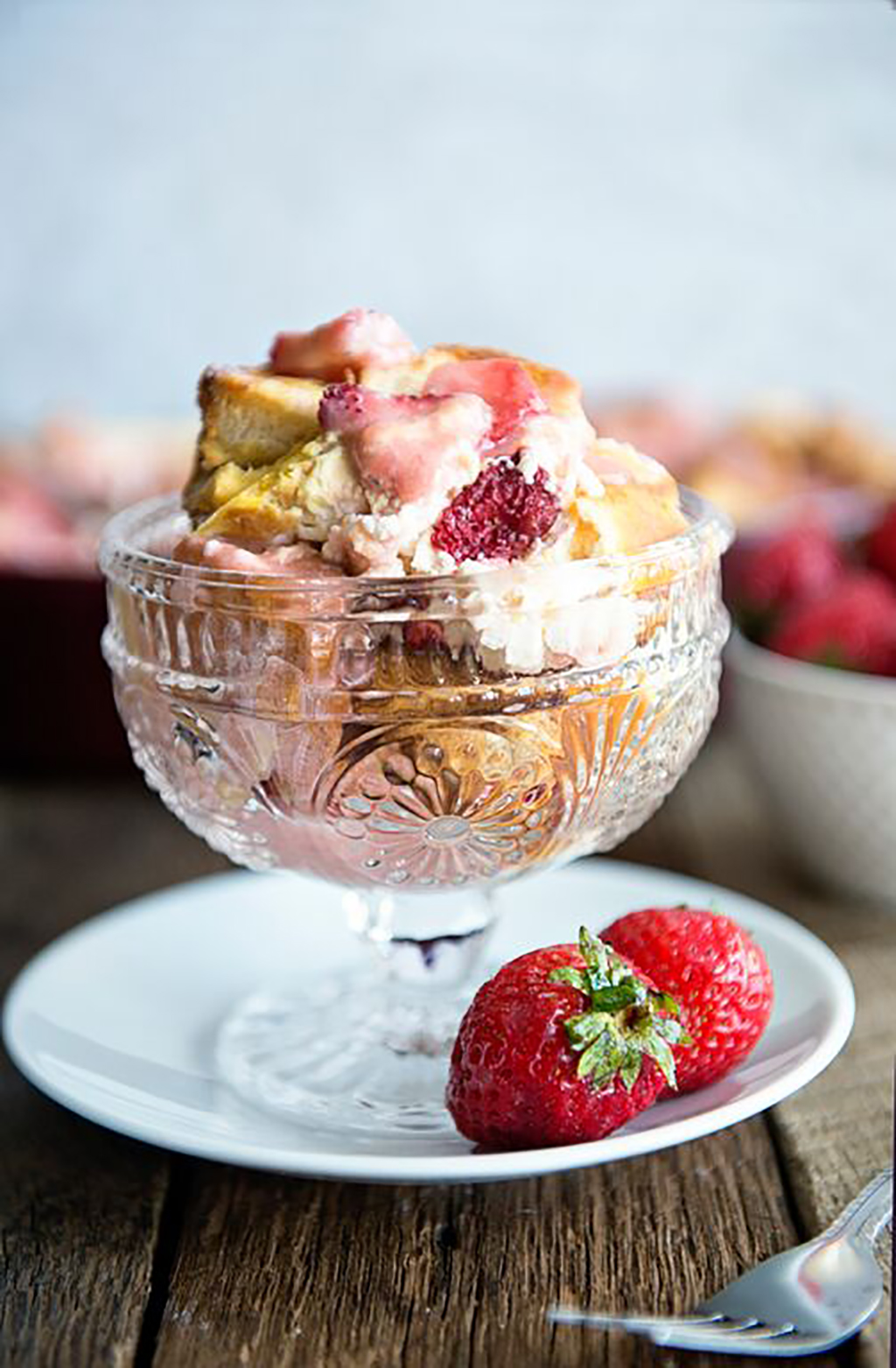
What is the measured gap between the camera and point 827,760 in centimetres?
149

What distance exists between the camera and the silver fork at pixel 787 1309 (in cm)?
88

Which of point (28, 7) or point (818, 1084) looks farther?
Answer: point (28, 7)

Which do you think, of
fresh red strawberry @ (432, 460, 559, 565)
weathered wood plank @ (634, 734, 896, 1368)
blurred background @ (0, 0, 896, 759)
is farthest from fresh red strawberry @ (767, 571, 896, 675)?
blurred background @ (0, 0, 896, 759)

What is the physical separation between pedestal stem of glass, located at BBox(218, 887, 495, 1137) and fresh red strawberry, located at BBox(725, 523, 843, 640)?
0.57m

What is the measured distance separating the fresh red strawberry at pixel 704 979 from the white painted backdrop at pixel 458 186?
229 centimetres

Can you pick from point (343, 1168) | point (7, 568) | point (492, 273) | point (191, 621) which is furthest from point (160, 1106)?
point (492, 273)

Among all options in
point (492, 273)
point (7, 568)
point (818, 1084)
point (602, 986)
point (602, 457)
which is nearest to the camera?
point (602, 986)

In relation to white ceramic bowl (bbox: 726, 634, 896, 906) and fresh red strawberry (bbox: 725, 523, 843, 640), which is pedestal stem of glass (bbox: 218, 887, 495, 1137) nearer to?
white ceramic bowl (bbox: 726, 634, 896, 906)

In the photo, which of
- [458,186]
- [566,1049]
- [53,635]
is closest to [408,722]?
[566,1049]

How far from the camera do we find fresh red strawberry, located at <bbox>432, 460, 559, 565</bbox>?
0.98 meters

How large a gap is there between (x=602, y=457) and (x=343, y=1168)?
44 cm

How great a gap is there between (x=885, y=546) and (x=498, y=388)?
29.5 inches

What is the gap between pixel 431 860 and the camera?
42.2 inches

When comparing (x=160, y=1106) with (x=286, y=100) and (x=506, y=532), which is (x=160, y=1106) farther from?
(x=286, y=100)
